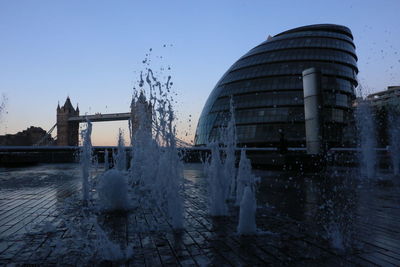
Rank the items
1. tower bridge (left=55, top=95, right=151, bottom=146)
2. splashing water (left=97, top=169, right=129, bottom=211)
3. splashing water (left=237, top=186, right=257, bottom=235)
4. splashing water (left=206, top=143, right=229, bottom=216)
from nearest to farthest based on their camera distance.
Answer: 1. splashing water (left=237, top=186, right=257, bottom=235)
2. splashing water (left=206, top=143, right=229, bottom=216)
3. splashing water (left=97, top=169, right=129, bottom=211)
4. tower bridge (left=55, top=95, right=151, bottom=146)

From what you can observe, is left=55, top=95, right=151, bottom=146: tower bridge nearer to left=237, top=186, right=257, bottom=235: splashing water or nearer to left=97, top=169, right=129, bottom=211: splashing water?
left=97, top=169, right=129, bottom=211: splashing water

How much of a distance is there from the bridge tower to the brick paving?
394ft

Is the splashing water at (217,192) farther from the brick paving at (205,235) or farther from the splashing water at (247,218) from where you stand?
the splashing water at (247,218)

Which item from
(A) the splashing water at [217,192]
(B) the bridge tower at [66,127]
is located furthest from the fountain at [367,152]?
(B) the bridge tower at [66,127]

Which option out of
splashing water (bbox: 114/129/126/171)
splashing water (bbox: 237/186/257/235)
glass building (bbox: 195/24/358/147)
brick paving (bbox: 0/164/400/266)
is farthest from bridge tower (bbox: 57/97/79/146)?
splashing water (bbox: 237/186/257/235)

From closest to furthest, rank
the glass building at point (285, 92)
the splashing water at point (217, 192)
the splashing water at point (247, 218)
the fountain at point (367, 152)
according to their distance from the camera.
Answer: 1. the splashing water at point (247, 218)
2. the splashing water at point (217, 192)
3. the fountain at point (367, 152)
4. the glass building at point (285, 92)

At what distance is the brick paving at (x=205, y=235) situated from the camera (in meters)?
3.70

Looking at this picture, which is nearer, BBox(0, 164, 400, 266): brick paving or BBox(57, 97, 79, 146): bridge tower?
BBox(0, 164, 400, 266): brick paving

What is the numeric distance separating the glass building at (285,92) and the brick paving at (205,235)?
2977cm

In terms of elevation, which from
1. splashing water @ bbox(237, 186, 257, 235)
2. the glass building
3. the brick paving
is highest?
the glass building

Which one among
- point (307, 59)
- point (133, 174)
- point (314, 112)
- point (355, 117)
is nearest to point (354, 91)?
point (355, 117)

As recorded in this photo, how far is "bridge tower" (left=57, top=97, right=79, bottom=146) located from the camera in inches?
4704

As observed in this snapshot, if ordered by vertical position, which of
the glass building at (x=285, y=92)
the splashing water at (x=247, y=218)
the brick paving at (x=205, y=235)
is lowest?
the brick paving at (x=205, y=235)

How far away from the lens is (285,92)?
1539 inches
